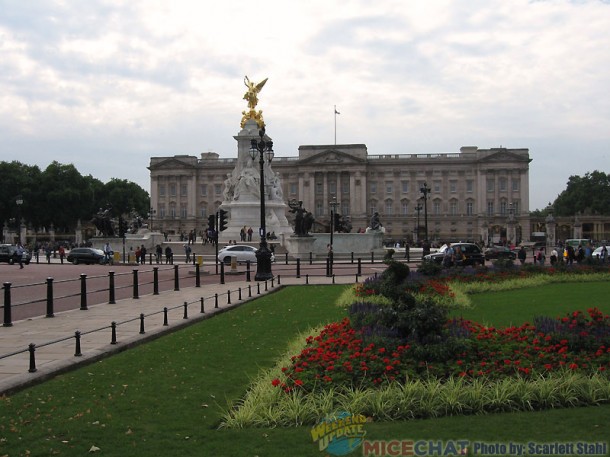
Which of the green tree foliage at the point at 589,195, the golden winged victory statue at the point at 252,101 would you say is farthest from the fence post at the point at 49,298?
the green tree foliage at the point at 589,195

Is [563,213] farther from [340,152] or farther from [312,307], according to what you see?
[312,307]

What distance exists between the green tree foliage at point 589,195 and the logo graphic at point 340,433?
14884 centimetres

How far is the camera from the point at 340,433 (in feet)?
23.3

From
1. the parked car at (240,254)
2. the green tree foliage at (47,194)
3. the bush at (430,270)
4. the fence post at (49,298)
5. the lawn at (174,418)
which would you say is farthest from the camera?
the green tree foliage at (47,194)

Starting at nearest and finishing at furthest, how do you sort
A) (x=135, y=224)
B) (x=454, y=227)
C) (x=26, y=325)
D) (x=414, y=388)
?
1. (x=414, y=388)
2. (x=26, y=325)
3. (x=135, y=224)
4. (x=454, y=227)

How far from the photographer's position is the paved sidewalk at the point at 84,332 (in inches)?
406

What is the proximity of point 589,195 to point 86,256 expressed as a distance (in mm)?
130413

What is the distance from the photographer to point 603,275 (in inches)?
1075

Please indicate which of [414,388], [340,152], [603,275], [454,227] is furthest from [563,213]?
[414,388]

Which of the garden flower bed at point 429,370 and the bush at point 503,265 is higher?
the bush at point 503,265

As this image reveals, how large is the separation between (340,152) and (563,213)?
59.7 meters

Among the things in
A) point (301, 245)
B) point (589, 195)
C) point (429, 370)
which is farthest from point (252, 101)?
point (589, 195)

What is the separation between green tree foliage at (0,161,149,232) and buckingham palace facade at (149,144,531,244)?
23.6 meters

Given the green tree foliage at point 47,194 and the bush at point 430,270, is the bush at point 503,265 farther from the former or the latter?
the green tree foliage at point 47,194
